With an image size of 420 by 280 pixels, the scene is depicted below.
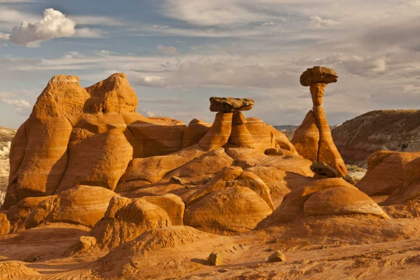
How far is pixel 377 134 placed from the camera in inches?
2795

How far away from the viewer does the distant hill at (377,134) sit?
64.4 m

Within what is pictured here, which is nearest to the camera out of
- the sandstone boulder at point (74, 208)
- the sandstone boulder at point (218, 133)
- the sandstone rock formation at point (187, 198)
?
the sandstone rock formation at point (187, 198)

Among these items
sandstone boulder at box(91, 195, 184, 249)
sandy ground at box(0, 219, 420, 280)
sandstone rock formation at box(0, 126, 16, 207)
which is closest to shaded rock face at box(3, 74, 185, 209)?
sandstone boulder at box(91, 195, 184, 249)

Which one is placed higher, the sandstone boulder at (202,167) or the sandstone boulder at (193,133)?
the sandstone boulder at (193,133)

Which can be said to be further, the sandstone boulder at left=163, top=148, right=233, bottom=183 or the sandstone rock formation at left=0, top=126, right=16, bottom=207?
the sandstone rock formation at left=0, top=126, right=16, bottom=207

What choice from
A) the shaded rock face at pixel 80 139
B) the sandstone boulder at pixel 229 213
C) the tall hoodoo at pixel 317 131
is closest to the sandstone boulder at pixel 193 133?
the shaded rock face at pixel 80 139

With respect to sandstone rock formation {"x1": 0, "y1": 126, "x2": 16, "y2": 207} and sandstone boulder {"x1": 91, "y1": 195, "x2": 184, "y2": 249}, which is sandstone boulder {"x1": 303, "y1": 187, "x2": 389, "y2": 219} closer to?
sandstone boulder {"x1": 91, "y1": 195, "x2": 184, "y2": 249}

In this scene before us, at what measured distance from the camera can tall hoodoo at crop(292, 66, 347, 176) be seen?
3062 centimetres

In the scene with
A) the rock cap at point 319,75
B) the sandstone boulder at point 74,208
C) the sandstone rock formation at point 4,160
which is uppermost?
the rock cap at point 319,75

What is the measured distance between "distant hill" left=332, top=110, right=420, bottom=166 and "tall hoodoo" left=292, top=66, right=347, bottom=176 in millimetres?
29707

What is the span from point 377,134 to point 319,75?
4460cm

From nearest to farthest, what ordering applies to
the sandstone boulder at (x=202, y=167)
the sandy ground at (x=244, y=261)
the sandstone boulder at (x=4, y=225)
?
the sandy ground at (x=244, y=261) < the sandstone boulder at (x=4, y=225) < the sandstone boulder at (x=202, y=167)

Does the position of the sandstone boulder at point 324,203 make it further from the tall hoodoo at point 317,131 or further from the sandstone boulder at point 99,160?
the tall hoodoo at point 317,131

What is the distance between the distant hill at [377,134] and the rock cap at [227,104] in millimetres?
35894
